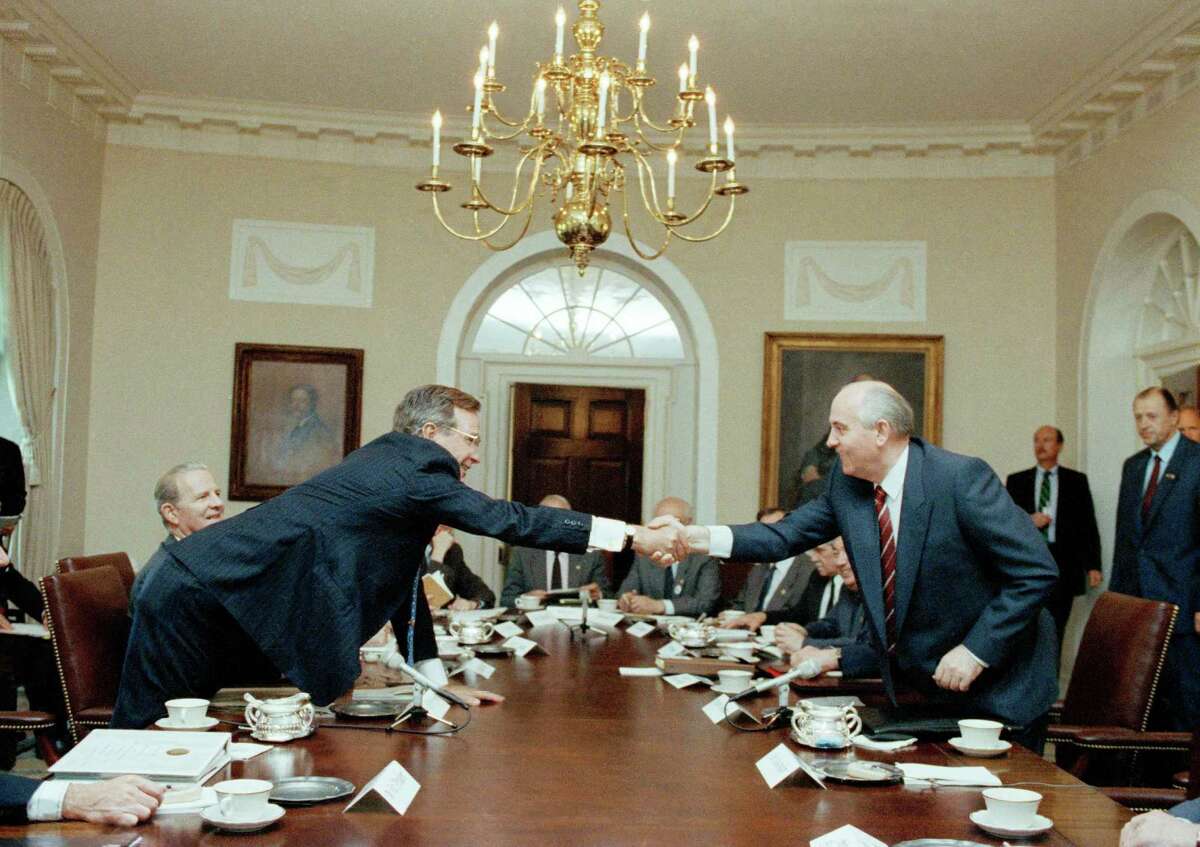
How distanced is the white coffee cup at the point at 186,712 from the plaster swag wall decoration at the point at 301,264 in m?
6.14

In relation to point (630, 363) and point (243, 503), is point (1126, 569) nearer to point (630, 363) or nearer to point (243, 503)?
point (630, 363)

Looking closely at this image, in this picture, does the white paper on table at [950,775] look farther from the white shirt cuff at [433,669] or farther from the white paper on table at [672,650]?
the white paper on table at [672,650]

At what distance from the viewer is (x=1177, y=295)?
24.3 ft

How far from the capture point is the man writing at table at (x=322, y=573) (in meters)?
3.04

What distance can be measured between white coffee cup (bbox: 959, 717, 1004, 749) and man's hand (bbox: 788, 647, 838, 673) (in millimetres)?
964

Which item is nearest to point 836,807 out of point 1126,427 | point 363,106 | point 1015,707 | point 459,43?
point 1015,707

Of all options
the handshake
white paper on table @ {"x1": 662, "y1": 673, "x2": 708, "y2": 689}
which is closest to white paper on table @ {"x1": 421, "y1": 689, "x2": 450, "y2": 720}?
white paper on table @ {"x1": 662, "y1": 673, "x2": 708, "y2": 689}

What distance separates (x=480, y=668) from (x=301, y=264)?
5396mm

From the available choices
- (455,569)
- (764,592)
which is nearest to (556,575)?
(455,569)

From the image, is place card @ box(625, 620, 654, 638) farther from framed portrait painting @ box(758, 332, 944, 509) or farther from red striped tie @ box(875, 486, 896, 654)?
framed portrait painting @ box(758, 332, 944, 509)

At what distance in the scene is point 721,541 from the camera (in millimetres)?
3922

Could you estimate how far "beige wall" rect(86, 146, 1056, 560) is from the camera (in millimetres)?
8430

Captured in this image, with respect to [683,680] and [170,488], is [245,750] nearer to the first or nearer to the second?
[683,680]

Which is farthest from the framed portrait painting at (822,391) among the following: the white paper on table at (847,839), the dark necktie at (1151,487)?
the white paper on table at (847,839)
